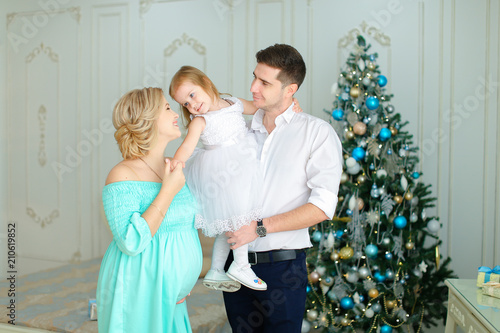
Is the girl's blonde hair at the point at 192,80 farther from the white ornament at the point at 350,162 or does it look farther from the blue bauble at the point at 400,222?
the blue bauble at the point at 400,222

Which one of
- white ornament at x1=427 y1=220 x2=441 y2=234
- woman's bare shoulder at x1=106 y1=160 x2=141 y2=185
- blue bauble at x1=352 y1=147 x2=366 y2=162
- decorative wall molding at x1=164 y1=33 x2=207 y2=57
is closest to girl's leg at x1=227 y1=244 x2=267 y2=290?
woman's bare shoulder at x1=106 y1=160 x2=141 y2=185

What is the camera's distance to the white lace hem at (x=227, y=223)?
203 cm

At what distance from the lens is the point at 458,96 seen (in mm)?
4191

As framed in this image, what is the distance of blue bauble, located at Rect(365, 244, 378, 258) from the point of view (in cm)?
350

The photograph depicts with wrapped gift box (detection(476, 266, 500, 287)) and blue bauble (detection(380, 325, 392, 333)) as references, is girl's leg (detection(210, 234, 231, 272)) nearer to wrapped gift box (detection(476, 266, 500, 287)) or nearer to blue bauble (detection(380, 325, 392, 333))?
wrapped gift box (detection(476, 266, 500, 287))

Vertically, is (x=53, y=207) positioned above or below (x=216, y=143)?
below

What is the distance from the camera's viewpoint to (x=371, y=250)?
11.5 feet

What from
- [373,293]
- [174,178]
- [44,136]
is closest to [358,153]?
[373,293]

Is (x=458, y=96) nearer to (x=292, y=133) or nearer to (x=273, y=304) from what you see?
(x=292, y=133)

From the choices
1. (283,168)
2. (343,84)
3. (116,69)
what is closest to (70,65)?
(116,69)

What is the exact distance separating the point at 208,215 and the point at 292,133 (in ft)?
1.64

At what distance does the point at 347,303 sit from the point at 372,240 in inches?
18.8

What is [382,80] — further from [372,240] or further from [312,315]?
[312,315]

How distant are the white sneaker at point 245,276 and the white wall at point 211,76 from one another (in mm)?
2708
